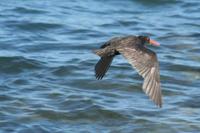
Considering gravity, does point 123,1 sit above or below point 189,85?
above

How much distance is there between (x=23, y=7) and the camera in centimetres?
1792

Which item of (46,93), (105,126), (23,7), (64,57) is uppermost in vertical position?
(23,7)

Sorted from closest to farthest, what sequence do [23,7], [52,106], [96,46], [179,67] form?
[52,106], [179,67], [96,46], [23,7]

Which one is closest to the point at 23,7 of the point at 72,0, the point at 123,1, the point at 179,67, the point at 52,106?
the point at 72,0

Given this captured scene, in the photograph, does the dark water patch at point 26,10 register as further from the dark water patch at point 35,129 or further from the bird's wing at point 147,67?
the bird's wing at point 147,67

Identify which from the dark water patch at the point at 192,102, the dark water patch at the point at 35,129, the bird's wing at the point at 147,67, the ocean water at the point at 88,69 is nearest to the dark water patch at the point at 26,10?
the ocean water at the point at 88,69

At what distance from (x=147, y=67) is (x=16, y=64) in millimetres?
4692

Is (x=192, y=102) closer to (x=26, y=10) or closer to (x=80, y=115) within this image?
(x=80, y=115)

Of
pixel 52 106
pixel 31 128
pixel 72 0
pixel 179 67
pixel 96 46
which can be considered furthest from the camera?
pixel 72 0

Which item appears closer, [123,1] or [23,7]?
[23,7]

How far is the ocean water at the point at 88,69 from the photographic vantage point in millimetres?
11102

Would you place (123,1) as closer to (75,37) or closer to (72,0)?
(72,0)

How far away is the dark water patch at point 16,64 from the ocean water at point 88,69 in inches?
0.7

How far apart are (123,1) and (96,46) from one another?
14.5 feet
